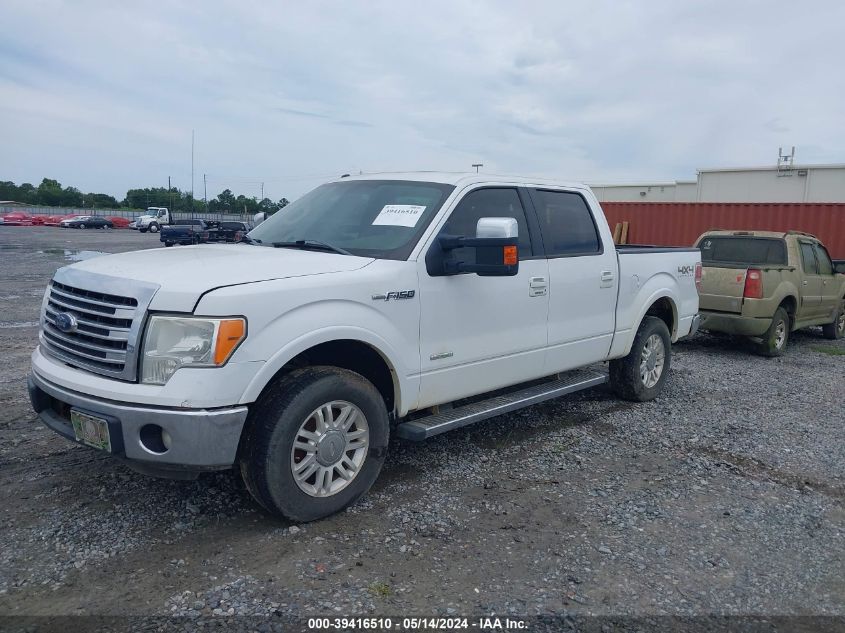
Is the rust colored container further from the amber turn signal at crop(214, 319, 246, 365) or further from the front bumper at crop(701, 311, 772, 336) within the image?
the amber turn signal at crop(214, 319, 246, 365)

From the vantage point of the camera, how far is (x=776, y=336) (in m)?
9.63

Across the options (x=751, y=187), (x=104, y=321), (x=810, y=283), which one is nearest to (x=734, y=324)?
(x=810, y=283)

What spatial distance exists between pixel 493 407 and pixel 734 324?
19.5ft

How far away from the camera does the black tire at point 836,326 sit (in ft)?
37.4

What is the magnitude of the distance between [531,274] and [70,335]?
301 centimetres

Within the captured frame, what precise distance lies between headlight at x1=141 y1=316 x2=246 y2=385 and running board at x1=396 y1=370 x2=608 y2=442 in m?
1.37

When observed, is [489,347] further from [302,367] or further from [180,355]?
[180,355]

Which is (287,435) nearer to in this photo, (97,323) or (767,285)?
(97,323)

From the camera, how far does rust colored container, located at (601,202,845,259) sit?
551 inches

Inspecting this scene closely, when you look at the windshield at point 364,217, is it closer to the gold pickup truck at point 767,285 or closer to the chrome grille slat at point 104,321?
the chrome grille slat at point 104,321

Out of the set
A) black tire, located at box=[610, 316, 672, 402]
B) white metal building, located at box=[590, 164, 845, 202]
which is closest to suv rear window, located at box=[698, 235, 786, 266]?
black tire, located at box=[610, 316, 672, 402]

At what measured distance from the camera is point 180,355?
11.0 feet

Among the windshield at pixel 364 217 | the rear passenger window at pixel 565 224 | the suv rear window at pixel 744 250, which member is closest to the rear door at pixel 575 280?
the rear passenger window at pixel 565 224

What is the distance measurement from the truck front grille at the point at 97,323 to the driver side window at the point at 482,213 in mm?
1952
